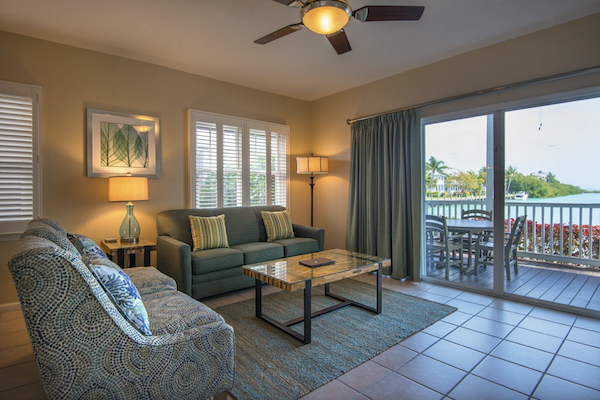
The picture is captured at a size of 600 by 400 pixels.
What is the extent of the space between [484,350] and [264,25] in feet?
11.0

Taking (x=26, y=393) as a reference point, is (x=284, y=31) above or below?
above

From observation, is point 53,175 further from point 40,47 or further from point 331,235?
point 331,235

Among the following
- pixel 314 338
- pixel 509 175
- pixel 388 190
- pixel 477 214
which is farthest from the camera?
pixel 388 190

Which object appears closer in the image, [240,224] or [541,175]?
[541,175]

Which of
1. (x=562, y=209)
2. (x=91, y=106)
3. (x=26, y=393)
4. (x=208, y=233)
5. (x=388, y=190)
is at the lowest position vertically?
(x=26, y=393)

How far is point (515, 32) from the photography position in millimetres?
3279

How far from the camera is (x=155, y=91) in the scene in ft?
13.4

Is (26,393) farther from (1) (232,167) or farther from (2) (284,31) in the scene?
(1) (232,167)

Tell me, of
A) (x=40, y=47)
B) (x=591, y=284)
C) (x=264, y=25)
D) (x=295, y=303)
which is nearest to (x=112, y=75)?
(x=40, y=47)

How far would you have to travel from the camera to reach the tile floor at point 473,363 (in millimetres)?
1973

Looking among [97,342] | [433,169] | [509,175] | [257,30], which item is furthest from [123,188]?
[509,175]

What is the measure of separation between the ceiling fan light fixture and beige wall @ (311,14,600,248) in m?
2.19

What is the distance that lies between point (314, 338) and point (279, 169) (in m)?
3.17

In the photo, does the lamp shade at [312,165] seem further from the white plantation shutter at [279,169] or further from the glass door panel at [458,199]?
the glass door panel at [458,199]
